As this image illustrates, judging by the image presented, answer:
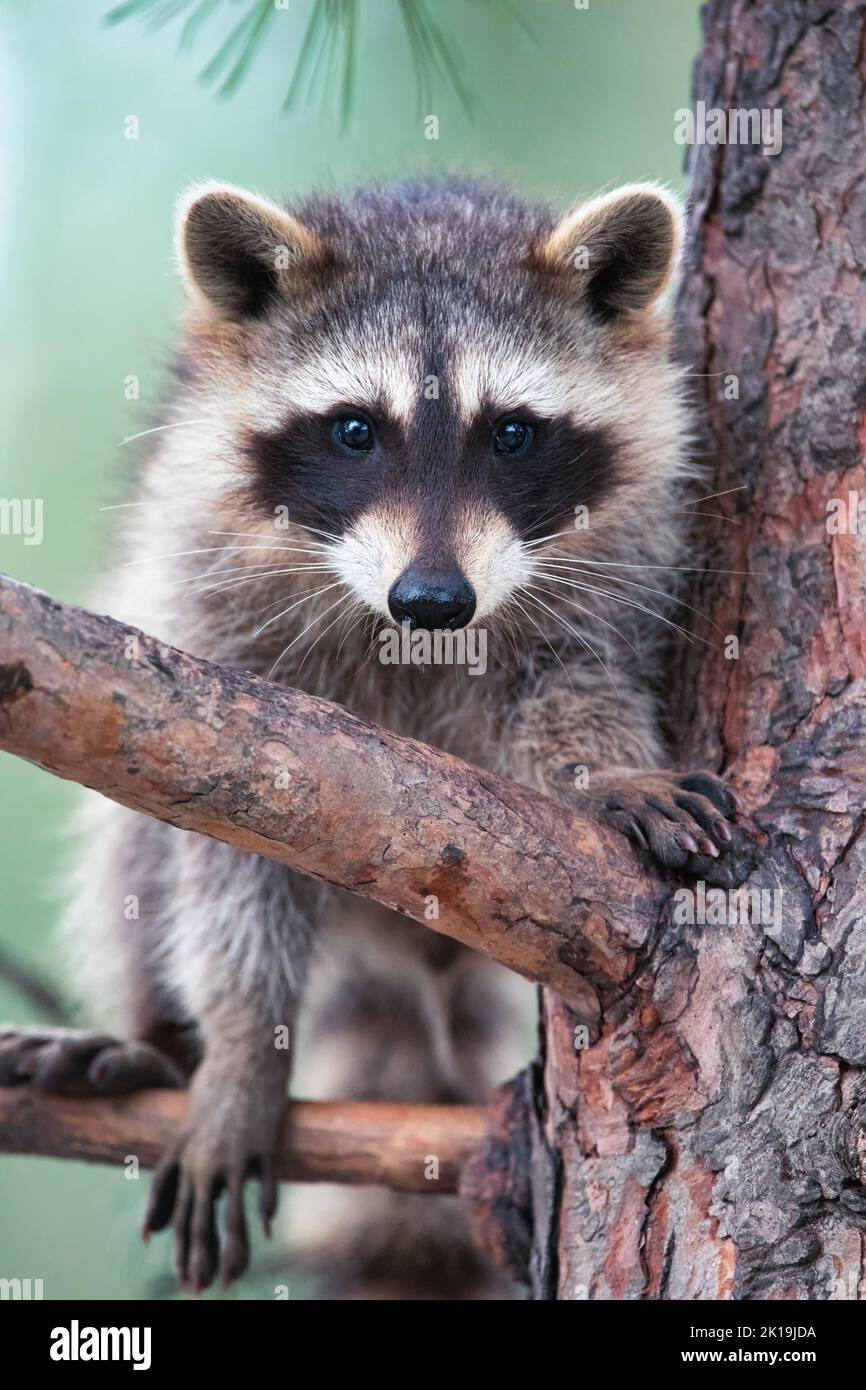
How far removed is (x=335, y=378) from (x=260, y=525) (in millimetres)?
373

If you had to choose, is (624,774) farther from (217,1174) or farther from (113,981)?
(113,981)

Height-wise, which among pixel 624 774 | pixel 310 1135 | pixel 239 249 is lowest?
pixel 310 1135

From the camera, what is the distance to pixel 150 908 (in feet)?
11.5

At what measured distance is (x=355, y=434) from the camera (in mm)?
2592

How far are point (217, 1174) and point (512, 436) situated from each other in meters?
1.74

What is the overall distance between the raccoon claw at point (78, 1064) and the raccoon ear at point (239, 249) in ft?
5.65

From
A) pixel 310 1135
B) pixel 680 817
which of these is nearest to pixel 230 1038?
pixel 310 1135

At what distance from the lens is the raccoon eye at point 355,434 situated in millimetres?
2578

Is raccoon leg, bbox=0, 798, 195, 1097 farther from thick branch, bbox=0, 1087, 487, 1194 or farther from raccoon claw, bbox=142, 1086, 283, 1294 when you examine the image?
raccoon claw, bbox=142, 1086, 283, 1294

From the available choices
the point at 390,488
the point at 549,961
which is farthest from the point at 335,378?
the point at 549,961

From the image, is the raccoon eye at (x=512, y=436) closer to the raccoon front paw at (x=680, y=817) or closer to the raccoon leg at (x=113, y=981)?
the raccoon front paw at (x=680, y=817)

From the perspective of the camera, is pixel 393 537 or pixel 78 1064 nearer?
pixel 393 537

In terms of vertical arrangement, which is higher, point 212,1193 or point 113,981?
point 113,981

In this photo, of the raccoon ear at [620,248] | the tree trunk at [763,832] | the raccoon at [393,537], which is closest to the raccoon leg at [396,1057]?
the raccoon at [393,537]
